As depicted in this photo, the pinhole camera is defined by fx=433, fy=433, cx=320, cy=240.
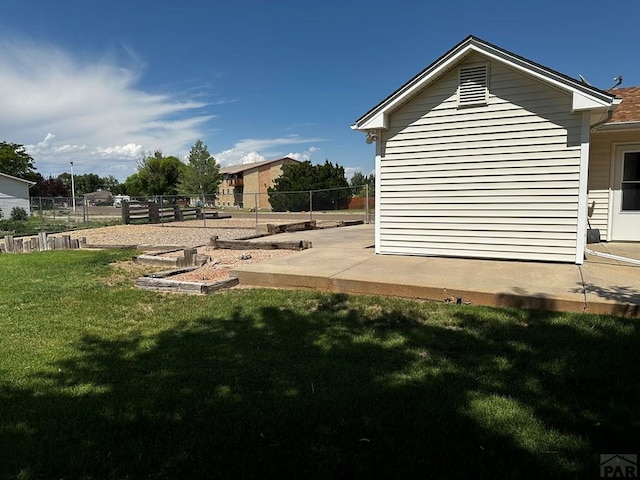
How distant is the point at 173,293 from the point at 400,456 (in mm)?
4829

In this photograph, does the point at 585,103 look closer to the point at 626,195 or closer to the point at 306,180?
the point at 626,195

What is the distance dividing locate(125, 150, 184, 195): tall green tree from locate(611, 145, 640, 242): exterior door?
52.7 meters

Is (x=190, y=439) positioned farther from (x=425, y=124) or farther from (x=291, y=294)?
(x=425, y=124)

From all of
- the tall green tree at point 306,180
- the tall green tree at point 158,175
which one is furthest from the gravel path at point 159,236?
the tall green tree at point 158,175

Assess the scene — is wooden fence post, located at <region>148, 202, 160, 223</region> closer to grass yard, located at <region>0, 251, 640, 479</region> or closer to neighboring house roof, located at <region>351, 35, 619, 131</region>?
neighboring house roof, located at <region>351, 35, 619, 131</region>

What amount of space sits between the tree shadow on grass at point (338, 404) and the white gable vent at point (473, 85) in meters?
4.22

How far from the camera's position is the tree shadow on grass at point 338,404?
2.35m

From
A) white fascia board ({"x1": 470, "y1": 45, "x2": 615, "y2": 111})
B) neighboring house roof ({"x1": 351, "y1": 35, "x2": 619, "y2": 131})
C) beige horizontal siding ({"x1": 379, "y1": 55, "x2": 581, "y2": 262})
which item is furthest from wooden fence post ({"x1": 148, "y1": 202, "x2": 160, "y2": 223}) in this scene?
white fascia board ({"x1": 470, "y1": 45, "x2": 615, "y2": 111})

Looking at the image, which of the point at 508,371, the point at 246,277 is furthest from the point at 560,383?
the point at 246,277

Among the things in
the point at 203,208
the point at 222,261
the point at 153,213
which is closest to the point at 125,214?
the point at 153,213

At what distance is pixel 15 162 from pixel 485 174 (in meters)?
65.2

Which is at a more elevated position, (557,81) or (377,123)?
(557,81)

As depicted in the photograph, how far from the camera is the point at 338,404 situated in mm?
2961

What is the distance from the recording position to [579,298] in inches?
188
